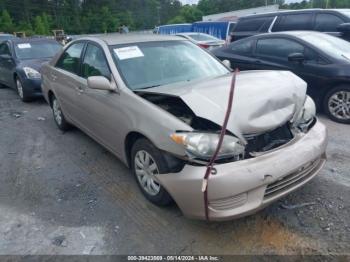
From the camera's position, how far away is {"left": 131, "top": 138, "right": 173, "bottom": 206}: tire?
2842 millimetres

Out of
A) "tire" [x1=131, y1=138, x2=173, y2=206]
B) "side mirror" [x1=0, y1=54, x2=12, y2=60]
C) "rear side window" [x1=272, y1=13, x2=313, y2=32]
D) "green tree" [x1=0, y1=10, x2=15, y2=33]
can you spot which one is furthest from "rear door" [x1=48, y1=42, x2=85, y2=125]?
"green tree" [x1=0, y1=10, x2=15, y2=33]

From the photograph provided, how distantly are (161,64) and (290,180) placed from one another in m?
1.92

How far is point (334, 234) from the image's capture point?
2.69 m

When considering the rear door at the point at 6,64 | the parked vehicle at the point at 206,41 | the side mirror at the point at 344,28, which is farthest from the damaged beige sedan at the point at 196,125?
the parked vehicle at the point at 206,41

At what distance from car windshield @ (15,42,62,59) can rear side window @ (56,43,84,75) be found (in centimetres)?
358

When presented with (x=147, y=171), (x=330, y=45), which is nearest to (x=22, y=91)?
(x=147, y=171)

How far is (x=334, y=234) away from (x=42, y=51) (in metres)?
7.97

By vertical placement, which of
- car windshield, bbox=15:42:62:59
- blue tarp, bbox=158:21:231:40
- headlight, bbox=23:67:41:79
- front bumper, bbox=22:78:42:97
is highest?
car windshield, bbox=15:42:62:59

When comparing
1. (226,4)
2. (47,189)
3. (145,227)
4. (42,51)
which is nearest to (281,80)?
(145,227)

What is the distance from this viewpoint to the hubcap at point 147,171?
303cm

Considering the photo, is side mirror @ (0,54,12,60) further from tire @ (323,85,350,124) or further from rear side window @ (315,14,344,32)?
rear side window @ (315,14,344,32)

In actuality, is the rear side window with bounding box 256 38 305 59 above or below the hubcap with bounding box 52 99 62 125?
above

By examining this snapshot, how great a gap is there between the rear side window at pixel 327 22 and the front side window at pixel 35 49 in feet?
21.4

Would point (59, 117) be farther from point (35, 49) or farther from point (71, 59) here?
point (35, 49)
